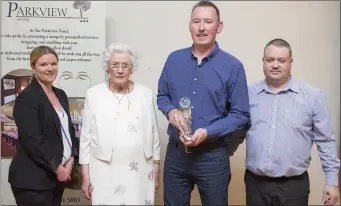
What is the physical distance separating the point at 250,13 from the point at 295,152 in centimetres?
151

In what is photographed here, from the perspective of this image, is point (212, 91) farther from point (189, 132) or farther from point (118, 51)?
point (118, 51)

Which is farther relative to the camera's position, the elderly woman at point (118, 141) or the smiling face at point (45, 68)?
the smiling face at point (45, 68)

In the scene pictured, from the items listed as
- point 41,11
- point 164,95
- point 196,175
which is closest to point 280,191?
point 196,175

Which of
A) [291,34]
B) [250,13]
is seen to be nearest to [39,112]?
[250,13]

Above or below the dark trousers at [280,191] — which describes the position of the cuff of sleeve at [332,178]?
above

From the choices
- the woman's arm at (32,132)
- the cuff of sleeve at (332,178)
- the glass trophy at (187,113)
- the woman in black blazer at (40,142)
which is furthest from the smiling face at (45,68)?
the cuff of sleeve at (332,178)

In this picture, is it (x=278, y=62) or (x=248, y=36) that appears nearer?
(x=278, y=62)

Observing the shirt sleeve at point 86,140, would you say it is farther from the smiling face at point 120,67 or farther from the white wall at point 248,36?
the white wall at point 248,36

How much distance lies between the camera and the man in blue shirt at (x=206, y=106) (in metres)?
1.99

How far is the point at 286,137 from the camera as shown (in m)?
2.05

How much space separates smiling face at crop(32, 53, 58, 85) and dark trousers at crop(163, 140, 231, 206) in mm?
775

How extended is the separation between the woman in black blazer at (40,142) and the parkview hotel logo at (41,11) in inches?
30.1

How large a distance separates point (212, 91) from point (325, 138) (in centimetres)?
68

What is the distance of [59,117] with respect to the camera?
2098 mm
